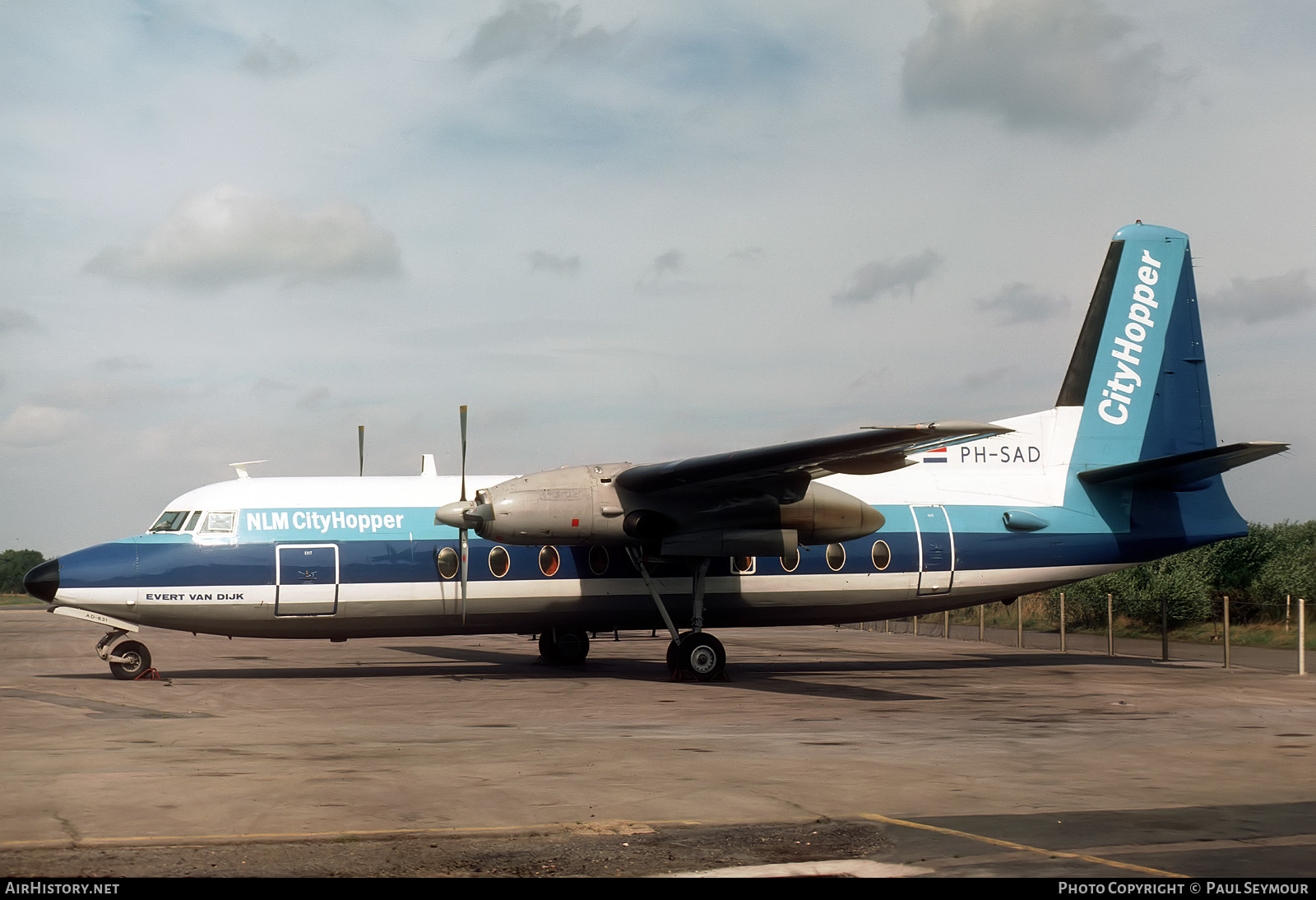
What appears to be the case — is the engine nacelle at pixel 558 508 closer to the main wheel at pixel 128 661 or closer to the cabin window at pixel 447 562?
the cabin window at pixel 447 562

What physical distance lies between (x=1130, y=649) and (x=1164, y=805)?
22.8 metres

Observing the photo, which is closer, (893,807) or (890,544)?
(893,807)

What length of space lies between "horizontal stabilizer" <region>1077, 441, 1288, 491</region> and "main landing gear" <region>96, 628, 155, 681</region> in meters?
18.3

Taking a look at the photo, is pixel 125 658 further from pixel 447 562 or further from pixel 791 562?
pixel 791 562

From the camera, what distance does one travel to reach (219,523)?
19.4 metres

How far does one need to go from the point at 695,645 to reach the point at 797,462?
420cm

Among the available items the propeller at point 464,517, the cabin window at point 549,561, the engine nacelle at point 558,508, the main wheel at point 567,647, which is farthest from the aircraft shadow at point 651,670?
the engine nacelle at point 558,508

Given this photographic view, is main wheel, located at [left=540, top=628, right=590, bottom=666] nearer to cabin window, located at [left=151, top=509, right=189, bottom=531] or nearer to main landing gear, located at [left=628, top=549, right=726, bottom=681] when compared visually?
main landing gear, located at [left=628, top=549, right=726, bottom=681]

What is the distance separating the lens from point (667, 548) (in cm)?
1986

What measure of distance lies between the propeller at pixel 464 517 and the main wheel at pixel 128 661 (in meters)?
5.56

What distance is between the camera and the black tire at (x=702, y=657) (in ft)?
65.9
